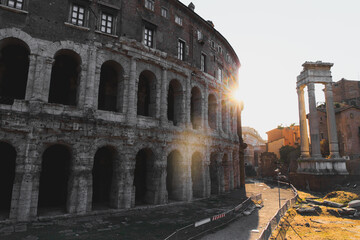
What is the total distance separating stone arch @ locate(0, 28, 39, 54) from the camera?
12.0 meters

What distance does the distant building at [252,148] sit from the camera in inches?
2495

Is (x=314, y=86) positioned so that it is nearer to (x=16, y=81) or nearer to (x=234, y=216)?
(x=234, y=216)

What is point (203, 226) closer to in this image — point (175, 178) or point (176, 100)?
point (175, 178)

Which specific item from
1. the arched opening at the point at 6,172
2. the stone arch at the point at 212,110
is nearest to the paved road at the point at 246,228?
the stone arch at the point at 212,110

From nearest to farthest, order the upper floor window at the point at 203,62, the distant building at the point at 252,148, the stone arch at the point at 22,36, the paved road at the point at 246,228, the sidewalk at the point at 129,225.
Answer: the sidewalk at the point at 129,225
the paved road at the point at 246,228
the stone arch at the point at 22,36
the upper floor window at the point at 203,62
the distant building at the point at 252,148

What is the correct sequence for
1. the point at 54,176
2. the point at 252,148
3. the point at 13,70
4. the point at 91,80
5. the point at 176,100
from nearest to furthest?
the point at 13,70
the point at 91,80
the point at 54,176
the point at 176,100
the point at 252,148

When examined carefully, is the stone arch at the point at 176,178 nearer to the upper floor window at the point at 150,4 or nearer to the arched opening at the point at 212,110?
the arched opening at the point at 212,110

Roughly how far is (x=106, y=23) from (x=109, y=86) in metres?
4.43

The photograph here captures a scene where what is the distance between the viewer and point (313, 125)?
2702 centimetres

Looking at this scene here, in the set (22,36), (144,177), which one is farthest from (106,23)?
(144,177)

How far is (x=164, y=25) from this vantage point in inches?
730

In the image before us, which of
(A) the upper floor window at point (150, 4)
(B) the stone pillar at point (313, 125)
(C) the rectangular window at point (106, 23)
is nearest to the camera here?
(C) the rectangular window at point (106, 23)

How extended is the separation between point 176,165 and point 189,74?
810cm

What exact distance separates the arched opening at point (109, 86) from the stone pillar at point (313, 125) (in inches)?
932
